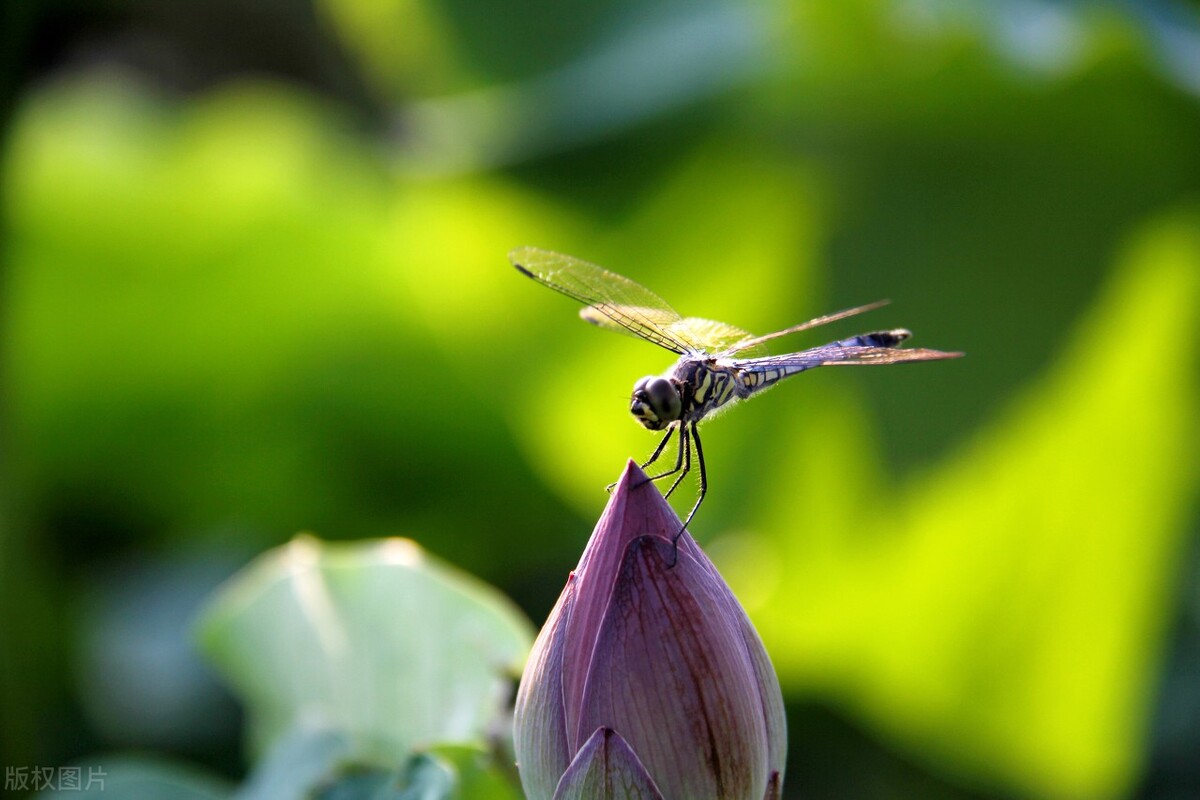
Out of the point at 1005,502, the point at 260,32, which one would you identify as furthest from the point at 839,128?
the point at 260,32

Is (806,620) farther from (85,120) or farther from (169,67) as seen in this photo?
(169,67)

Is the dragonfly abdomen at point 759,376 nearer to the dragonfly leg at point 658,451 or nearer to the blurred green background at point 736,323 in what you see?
the dragonfly leg at point 658,451

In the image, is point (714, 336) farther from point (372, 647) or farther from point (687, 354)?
point (372, 647)

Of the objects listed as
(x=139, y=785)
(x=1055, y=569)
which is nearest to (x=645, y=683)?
(x=139, y=785)

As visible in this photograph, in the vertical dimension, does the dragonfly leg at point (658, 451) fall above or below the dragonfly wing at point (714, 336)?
below

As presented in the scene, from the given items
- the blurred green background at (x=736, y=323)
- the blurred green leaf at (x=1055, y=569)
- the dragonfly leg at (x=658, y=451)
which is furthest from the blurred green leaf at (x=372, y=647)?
the blurred green leaf at (x=1055, y=569)

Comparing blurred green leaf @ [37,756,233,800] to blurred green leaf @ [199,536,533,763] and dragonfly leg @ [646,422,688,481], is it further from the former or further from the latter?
dragonfly leg @ [646,422,688,481]

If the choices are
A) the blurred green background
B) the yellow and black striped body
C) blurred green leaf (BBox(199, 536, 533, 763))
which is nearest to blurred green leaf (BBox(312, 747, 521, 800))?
blurred green leaf (BBox(199, 536, 533, 763))
